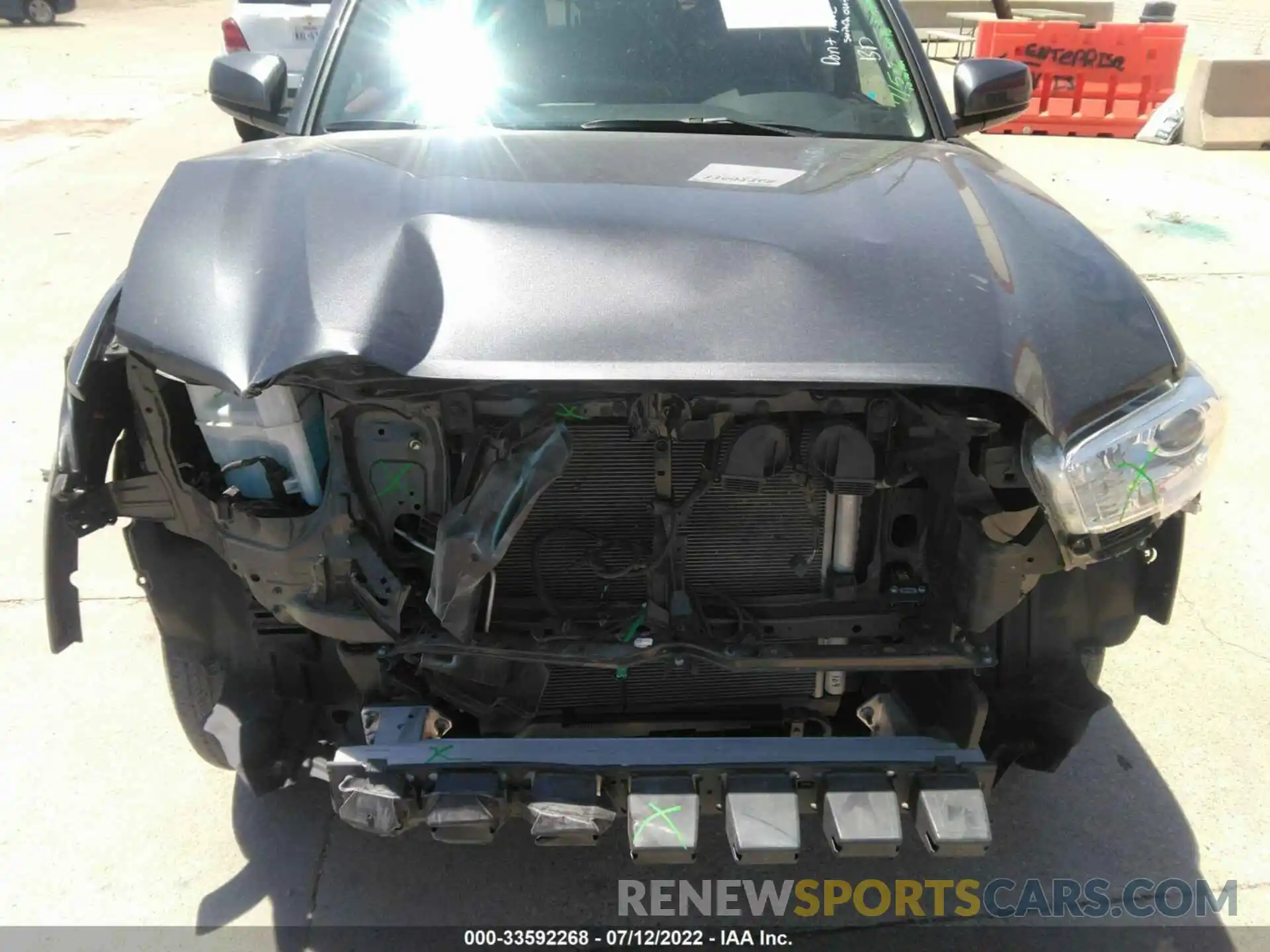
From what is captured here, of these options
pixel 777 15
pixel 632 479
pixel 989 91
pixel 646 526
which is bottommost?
pixel 646 526

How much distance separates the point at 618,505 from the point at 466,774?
0.60 meters

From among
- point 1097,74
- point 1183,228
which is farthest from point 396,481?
point 1097,74

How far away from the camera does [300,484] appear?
191cm

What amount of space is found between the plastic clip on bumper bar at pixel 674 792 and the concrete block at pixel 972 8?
56.6ft

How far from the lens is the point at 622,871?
241 cm

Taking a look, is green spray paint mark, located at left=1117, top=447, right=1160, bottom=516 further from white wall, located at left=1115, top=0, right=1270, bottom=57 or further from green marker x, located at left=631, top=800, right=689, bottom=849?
white wall, located at left=1115, top=0, right=1270, bottom=57

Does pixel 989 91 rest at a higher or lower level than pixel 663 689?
higher

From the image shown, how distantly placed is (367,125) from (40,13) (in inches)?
906

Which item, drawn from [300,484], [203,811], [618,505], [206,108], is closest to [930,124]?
[618,505]

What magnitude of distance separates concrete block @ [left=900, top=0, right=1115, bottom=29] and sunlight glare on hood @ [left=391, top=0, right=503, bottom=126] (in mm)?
15919

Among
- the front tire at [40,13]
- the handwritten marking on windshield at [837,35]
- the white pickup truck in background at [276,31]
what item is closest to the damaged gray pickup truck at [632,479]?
the handwritten marking on windshield at [837,35]

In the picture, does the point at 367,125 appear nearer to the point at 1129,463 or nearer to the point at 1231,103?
the point at 1129,463

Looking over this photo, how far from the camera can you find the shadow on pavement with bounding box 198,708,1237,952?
2277 mm

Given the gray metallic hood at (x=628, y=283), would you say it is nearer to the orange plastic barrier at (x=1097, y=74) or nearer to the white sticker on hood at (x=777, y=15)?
the white sticker on hood at (x=777, y=15)
